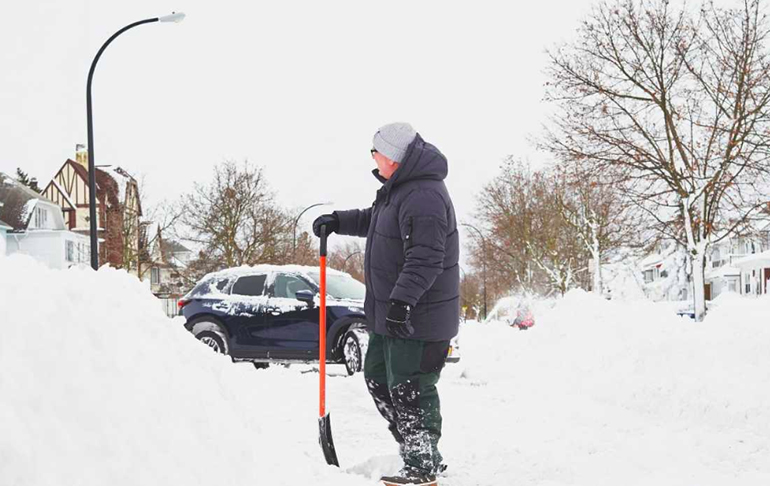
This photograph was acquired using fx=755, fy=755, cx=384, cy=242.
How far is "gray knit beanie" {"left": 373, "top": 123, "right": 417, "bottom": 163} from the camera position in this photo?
4.46 meters

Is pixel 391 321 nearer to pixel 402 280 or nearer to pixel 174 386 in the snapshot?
pixel 402 280

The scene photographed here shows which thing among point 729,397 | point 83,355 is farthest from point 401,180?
point 729,397

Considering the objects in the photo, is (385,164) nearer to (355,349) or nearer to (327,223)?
(327,223)

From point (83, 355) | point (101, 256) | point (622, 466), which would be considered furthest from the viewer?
point (101, 256)

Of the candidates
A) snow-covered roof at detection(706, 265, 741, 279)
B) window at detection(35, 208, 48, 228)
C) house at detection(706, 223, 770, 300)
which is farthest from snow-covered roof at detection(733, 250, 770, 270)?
window at detection(35, 208, 48, 228)

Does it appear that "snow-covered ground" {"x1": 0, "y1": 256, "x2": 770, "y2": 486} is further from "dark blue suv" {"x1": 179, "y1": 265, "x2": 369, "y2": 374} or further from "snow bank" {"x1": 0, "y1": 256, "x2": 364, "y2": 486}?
"dark blue suv" {"x1": 179, "y1": 265, "x2": 369, "y2": 374}

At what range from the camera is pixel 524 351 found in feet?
42.7

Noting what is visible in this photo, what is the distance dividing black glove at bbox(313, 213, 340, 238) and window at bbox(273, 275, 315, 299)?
18.5 feet

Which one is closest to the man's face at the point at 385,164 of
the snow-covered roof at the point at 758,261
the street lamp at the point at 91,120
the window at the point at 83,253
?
the street lamp at the point at 91,120

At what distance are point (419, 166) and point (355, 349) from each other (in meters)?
5.96

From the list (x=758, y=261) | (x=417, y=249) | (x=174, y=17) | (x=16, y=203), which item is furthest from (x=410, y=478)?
(x=16, y=203)

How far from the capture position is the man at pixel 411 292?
13.5 ft

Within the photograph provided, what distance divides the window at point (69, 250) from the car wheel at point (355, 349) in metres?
50.9

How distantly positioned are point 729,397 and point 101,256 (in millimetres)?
40954
